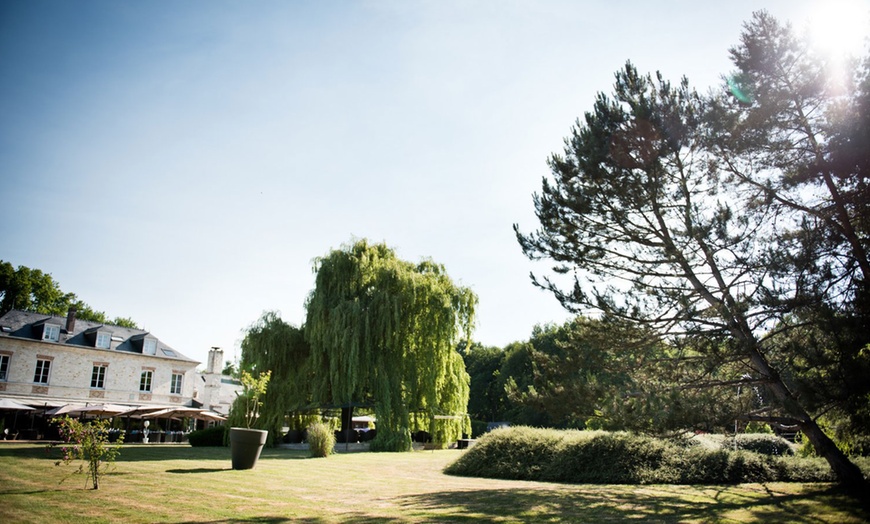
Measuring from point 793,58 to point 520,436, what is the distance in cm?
1055

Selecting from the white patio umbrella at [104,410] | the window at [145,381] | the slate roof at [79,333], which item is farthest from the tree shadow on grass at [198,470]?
the window at [145,381]

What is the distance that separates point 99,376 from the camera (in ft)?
112

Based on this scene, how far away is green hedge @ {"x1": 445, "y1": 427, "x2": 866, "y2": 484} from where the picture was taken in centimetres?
1188

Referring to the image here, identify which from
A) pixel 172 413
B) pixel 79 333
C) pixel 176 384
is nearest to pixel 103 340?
pixel 79 333

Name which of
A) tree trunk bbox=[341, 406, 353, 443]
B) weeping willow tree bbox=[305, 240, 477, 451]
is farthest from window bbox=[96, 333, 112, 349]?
tree trunk bbox=[341, 406, 353, 443]

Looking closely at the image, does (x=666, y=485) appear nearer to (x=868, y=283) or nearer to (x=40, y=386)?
(x=868, y=283)

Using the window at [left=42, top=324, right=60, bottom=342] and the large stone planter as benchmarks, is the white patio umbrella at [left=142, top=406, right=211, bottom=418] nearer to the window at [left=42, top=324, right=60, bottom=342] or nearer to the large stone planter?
the window at [left=42, top=324, right=60, bottom=342]

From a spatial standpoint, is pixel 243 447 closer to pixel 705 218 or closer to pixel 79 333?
pixel 705 218

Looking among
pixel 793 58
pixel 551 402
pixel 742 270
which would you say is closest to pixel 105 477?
pixel 551 402

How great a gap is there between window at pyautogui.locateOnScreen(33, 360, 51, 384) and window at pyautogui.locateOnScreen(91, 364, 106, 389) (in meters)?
2.45

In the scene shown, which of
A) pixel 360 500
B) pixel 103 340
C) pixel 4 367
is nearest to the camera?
pixel 360 500

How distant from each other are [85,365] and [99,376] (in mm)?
1123

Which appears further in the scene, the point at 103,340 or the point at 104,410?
the point at 103,340

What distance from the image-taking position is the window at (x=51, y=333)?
32.3m
